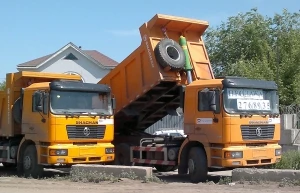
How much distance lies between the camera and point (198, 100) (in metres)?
14.2

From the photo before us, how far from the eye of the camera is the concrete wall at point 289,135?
18.2 meters

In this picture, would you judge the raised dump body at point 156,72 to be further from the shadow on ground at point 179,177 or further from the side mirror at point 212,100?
the shadow on ground at point 179,177

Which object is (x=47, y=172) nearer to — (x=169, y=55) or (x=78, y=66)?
(x=169, y=55)

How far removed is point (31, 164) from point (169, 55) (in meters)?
5.12

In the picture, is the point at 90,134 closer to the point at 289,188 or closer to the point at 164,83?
the point at 164,83

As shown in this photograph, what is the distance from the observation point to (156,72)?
49.8 ft

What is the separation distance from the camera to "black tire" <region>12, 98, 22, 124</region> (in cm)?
1638

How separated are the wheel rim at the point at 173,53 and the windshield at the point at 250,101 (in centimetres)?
217

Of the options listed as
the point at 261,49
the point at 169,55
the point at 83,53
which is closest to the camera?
the point at 169,55

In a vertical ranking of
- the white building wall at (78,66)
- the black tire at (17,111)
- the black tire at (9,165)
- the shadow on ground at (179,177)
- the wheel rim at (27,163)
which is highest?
the white building wall at (78,66)

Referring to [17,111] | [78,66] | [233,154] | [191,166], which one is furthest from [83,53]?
[233,154]

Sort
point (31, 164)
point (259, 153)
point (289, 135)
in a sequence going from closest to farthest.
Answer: point (259, 153), point (31, 164), point (289, 135)

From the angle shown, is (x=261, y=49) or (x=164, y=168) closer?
(x=164, y=168)

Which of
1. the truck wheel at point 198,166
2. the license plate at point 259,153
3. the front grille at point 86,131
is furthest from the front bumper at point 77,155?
the license plate at point 259,153
